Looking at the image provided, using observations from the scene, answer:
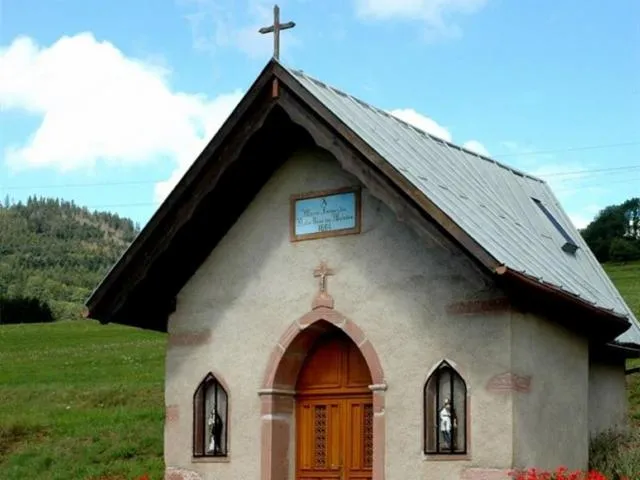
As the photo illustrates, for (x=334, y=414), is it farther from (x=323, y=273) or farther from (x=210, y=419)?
(x=323, y=273)

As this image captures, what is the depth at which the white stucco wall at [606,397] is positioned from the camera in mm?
16969

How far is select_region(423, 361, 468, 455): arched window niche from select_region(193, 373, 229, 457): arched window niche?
3.06 m

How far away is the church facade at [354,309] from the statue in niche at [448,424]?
0.02 m

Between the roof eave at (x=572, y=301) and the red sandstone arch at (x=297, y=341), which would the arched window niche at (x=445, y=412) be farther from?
the roof eave at (x=572, y=301)

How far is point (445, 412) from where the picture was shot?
1388 centimetres

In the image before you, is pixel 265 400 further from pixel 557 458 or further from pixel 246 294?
pixel 557 458

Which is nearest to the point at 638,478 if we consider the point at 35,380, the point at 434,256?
the point at 434,256

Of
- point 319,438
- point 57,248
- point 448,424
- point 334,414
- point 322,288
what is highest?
point 57,248

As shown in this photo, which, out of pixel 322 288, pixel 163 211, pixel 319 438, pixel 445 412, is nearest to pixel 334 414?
pixel 319 438

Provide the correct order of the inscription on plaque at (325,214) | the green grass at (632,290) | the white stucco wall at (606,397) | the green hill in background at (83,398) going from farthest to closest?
1. the green hill in background at (83,398)
2. the green grass at (632,290)
3. the white stucco wall at (606,397)
4. the inscription on plaque at (325,214)

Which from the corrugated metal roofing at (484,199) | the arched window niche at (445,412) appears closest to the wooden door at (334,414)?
the arched window niche at (445,412)

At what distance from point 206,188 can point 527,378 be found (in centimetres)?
458

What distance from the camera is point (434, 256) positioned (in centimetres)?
1433

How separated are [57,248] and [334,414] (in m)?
146
